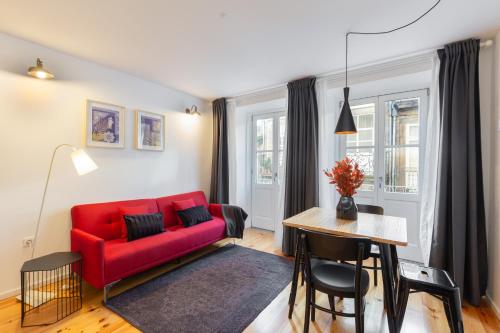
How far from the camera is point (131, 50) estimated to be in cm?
255

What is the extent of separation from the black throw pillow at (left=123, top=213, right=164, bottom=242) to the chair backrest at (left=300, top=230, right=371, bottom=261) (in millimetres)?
1968

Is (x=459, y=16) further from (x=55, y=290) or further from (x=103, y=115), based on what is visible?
(x=55, y=290)

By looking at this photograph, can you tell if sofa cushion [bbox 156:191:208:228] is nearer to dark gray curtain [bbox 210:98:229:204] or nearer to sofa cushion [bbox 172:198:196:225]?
sofa cushion [bbox 172:198:196:225]

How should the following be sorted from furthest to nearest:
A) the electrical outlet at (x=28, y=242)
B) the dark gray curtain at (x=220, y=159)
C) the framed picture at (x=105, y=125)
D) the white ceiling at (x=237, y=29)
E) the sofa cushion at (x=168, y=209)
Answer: the dark gray curtain at (x=220, y=159), the sofa cushion at (x=168, y=209), the framed picture at (x=105, y=125), the electrical outlet at (x=28, y=242), the white ceiling at (x=237, y=29)

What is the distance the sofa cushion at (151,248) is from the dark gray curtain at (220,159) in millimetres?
957

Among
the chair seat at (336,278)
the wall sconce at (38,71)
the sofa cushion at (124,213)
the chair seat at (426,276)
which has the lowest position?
the chair seat at (336,278)

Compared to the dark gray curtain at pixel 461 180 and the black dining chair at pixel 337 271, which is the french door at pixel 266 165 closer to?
the dark gray curtain at pixel 461 180

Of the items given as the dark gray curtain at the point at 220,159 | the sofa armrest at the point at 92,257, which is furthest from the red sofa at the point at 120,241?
the dark gray curtain at the point at 220,159

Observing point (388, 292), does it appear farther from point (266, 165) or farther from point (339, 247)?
point (266, 165)

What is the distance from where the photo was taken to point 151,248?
251cm

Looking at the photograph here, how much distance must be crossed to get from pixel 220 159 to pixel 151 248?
203 centimetres

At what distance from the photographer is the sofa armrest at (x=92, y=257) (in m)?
2.11

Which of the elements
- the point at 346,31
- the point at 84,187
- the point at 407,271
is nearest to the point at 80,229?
the point at 84,187

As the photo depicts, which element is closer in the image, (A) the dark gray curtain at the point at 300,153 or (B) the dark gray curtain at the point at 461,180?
(B) the dark gray curtain at the point at 461,180
